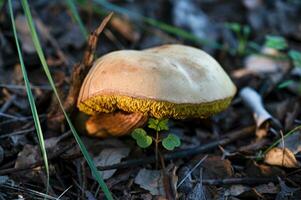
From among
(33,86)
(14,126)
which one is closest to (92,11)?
(33,86)

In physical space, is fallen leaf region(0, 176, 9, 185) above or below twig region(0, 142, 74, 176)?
below

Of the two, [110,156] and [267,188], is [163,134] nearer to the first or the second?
[110,156]

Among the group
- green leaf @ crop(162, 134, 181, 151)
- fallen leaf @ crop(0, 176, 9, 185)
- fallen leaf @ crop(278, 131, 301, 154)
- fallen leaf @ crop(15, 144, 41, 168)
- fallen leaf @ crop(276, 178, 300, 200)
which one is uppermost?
green leaf @ crop(162, 134, 181, 151)

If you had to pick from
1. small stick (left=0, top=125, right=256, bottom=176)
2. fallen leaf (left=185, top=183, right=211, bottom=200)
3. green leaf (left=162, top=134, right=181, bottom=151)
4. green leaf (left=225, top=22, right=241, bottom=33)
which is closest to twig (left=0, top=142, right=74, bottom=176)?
small stick (left=0, top=125, right=256, bottom=176)

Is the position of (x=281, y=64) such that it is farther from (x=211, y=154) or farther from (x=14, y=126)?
(x=14, y=126)

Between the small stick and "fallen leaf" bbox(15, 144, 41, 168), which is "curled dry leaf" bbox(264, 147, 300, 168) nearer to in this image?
the small stick

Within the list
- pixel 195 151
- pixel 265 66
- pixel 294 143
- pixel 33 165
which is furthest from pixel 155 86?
pixel 265 66

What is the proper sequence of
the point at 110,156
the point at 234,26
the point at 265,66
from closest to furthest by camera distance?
the point at 110,156, the point at 234,26, the point at 265,66
